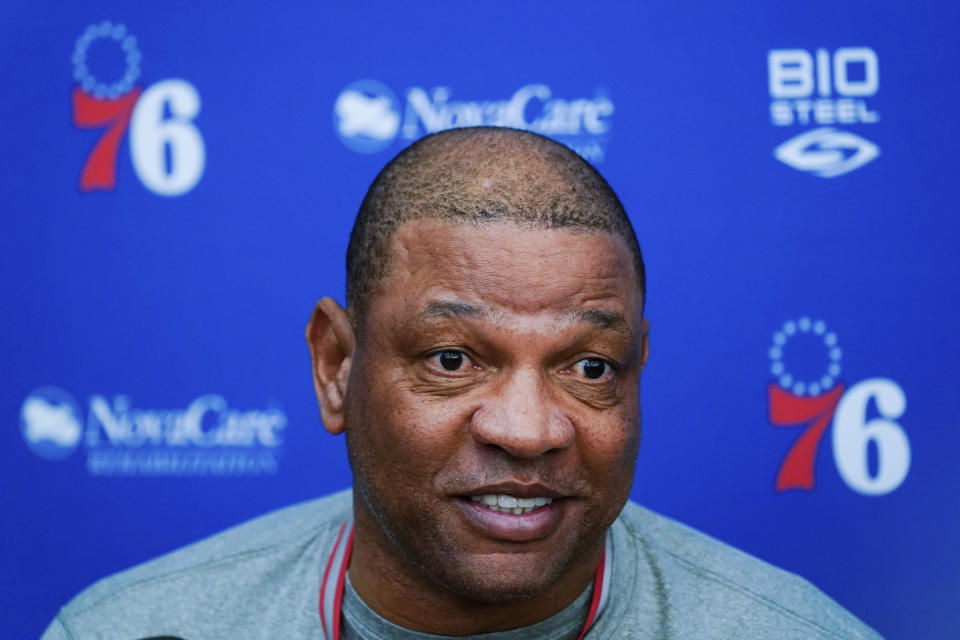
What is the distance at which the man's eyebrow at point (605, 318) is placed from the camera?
57.1 inches

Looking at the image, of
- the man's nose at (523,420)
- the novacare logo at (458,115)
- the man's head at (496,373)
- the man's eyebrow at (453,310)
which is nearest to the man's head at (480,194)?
the man's head at (496,373)

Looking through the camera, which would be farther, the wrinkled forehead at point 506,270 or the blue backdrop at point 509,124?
the blue backdrop at point 509,124

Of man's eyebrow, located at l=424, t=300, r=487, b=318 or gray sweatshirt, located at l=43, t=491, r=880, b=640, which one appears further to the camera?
gray sweatshirt, located at l=43, t=491, r=880, b=640

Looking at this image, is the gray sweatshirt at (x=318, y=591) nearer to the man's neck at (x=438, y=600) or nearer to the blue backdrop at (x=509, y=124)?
the man's neck at (x=438, y=600)

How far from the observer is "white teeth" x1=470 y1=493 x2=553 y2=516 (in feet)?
4.59

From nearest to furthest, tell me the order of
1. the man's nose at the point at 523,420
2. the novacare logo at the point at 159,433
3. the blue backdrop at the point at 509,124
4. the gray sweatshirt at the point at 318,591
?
the man's nose at the point at 523,420 < the gray sweatshirt at the point at 318,591 < the blue backdrop at the point at 509,124 < the novacare logo at the point at 159,433

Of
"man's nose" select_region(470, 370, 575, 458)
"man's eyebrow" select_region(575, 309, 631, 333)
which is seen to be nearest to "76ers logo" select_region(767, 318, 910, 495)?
"man's eyebrow" select_region(575, 309, 631, 333)

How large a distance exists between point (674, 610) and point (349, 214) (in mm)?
1216

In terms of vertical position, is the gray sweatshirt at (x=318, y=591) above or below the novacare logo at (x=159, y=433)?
below

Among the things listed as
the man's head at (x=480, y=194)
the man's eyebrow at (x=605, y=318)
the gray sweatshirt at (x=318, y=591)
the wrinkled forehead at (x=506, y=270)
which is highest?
the man's head at (x=480, y=194)

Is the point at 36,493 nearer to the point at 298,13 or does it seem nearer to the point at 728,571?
the point at 298,13

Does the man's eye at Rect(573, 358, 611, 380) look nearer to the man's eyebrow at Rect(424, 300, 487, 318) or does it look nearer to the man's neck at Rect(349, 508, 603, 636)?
the man's eyebrow at Rect(424, 300, 487, 318)

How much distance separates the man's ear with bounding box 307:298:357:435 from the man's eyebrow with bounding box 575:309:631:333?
372mm

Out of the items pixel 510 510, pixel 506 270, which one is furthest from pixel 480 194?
pixel 510 510
